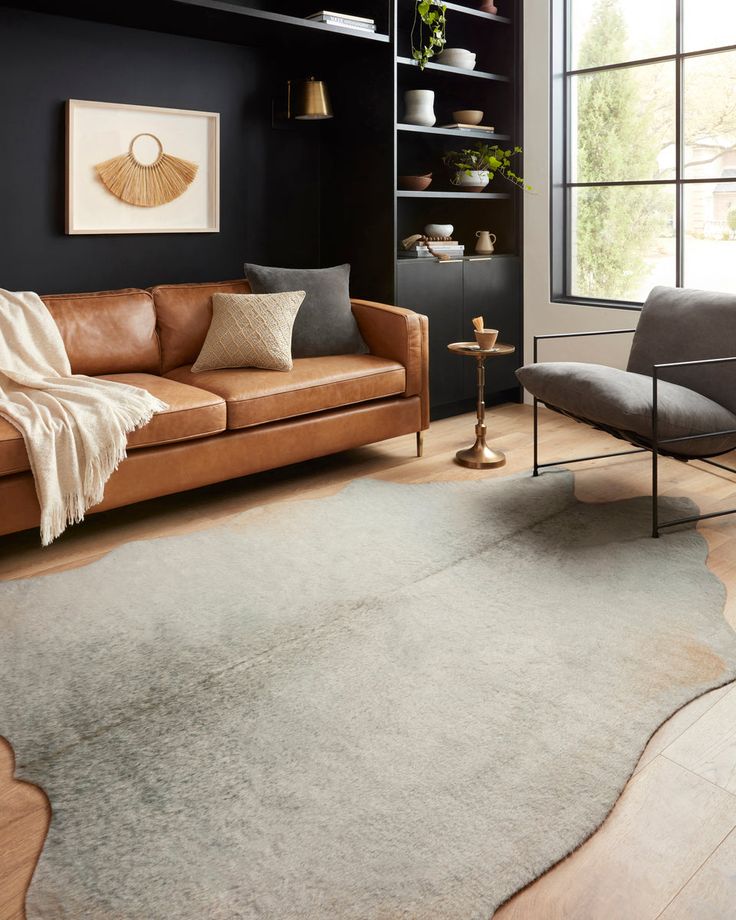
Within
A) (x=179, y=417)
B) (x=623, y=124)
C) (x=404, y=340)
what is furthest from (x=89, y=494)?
(x=623, y=124)

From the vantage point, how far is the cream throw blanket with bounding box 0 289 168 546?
281cm

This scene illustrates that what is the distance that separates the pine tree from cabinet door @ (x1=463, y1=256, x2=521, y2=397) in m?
0.40

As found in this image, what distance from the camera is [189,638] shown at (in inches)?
92.8

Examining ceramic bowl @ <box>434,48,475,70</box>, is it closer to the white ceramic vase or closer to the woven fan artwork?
the white ceramic vase

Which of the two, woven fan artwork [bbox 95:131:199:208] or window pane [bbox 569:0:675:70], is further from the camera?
window pane [bbox 569:0:675:70]

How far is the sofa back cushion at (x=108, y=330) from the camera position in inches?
140

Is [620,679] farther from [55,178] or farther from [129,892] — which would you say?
[55,178]

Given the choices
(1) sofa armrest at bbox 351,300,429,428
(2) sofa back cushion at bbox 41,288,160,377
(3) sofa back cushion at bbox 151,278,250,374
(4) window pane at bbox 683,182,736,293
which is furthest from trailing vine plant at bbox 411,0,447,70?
(2) sofa back cushion at bbox 41,288,160,377

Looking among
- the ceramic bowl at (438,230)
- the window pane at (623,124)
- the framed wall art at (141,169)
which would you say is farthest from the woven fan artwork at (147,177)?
the window pane at (623,124)

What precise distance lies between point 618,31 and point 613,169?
2.29ft

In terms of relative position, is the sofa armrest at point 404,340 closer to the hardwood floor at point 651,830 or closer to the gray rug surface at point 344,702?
the gray rug surface at point 344,702

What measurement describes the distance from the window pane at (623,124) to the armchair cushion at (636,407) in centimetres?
172

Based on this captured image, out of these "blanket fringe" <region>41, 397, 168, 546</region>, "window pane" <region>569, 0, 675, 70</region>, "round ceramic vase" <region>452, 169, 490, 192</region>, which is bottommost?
"blanket fringe" <region>41, 397, 168, 546</region>

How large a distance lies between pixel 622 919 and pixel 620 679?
77 cm
